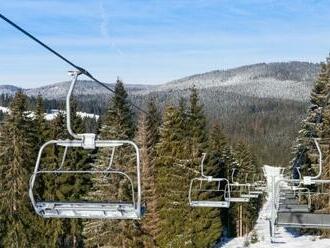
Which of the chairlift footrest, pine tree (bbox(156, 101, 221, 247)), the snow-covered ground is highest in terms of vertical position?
the chairlift footrest

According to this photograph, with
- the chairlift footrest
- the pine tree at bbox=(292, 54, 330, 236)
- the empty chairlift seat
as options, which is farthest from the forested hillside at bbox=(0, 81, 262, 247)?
the chairlift footrest

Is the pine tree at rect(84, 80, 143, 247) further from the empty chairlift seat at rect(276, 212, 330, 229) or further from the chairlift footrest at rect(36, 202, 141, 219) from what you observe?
the chairlift footrest at rect(36, 202, 141, 219)

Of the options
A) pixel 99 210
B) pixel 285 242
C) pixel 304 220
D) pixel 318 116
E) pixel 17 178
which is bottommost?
pixel 285 242

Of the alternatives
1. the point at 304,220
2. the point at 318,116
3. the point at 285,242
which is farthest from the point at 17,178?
the point at 304,220

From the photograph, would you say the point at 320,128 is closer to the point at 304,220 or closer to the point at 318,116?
the point at 318,116

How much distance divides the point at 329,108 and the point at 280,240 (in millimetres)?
17452

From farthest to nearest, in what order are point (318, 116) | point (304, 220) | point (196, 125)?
point (196, 125) → point (318, 116) → point (304, 220)

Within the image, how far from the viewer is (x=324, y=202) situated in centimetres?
4269

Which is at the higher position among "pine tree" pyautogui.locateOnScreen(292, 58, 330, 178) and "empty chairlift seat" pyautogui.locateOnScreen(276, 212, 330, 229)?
"pine tree" pyautogui.locateOnScreen(292, 58, 330, 178)

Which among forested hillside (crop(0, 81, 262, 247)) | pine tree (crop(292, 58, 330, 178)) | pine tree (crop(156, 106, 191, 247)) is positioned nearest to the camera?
pine tree (crop(292, 58, 330, 178))

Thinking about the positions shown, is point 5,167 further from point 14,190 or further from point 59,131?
point 59,131

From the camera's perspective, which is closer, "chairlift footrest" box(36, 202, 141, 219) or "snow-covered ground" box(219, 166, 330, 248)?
"chairlift footrest" box(36, 202, 141, 219)

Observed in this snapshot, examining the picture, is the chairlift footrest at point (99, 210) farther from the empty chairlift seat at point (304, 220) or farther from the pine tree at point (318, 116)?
the pine tree at point (318, 116)

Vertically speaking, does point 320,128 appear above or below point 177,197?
above
